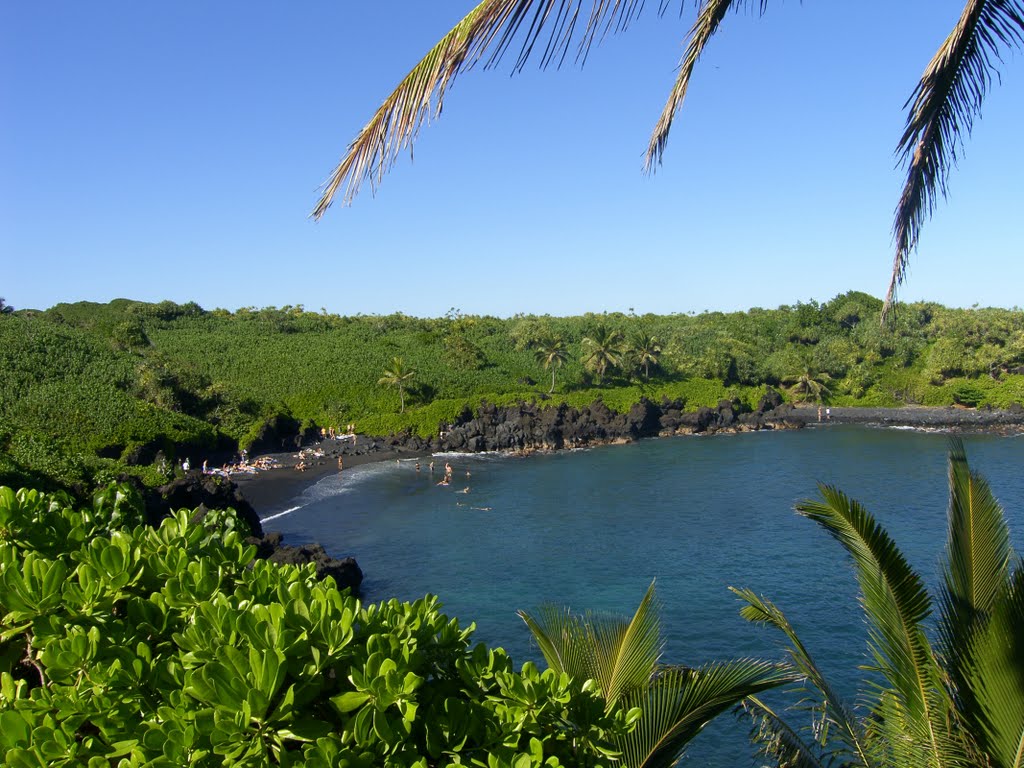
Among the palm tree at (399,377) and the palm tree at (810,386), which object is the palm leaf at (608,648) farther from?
the palm tree at (810,386)

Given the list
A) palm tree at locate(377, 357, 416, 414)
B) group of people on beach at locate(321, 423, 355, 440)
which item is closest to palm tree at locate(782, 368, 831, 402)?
palm tree at locate(377, 357, 416, 414)

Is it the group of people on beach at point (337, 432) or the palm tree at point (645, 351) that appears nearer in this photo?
the group of people on beach at point (337, 432)

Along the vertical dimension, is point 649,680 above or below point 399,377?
below

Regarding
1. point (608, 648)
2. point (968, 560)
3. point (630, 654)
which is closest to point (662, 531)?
point (608, 648)

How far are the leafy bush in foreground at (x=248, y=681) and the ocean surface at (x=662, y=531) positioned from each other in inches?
474

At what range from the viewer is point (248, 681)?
2.88 meters

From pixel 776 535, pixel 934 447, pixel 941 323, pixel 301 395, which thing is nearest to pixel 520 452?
pixel 301 395

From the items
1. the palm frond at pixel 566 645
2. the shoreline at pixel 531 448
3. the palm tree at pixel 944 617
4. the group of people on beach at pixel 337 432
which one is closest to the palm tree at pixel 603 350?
the shoreline at pixel 531 448

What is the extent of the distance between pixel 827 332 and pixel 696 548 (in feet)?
197

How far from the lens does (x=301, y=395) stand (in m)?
56.0

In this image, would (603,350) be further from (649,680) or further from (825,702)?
(649,680)

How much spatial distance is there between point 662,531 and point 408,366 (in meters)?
35.9

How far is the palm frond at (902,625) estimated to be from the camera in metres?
5.00

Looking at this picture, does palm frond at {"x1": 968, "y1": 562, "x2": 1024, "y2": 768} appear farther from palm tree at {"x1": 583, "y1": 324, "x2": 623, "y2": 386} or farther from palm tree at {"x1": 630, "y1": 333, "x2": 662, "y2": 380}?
palm tree at {"x1": 630, "y1": 333, "x2": 662, "y2": 380}
